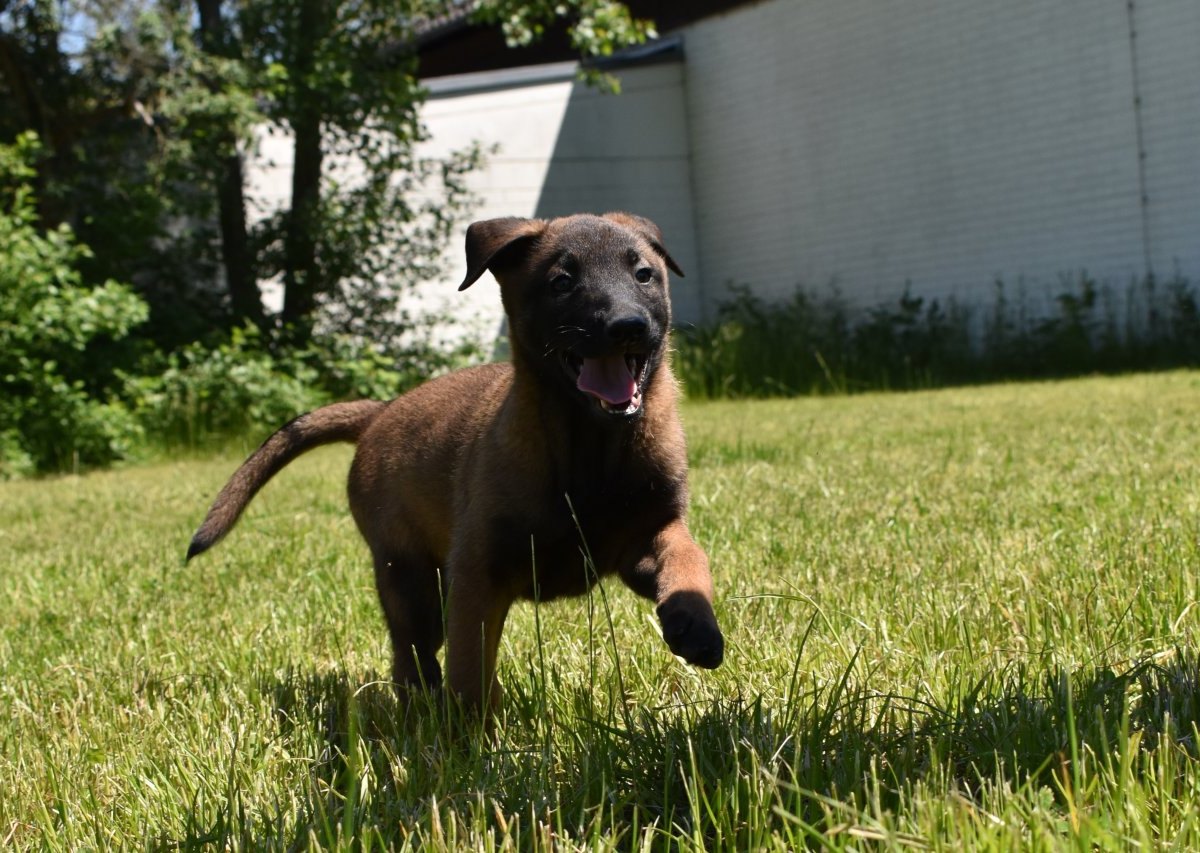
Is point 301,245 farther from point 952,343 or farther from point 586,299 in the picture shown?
point 586,299

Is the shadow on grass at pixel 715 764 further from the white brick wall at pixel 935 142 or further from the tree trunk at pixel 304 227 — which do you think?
the white brick wall at pixel 935 142

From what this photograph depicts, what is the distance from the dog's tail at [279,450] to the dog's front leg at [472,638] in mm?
850

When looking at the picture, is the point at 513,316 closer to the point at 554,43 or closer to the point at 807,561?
the point at 807,561

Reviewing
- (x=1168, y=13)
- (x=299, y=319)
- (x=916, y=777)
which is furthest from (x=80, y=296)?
(x=1168, y=13)

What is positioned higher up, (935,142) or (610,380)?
(935,142)

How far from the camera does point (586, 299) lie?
3.10 m

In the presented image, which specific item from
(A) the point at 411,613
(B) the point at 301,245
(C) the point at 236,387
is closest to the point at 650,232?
(A) the point at 411,613

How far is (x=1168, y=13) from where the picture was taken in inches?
550

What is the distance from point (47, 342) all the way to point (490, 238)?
29.2 feet

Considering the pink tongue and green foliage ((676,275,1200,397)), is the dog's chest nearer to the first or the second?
the pink tongue

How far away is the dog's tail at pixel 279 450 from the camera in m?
3.55

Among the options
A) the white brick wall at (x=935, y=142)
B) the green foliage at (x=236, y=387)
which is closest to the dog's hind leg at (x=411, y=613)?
the green foliage at (x=236, y=387)

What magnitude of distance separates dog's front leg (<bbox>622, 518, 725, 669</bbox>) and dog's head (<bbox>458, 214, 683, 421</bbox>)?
0.32m

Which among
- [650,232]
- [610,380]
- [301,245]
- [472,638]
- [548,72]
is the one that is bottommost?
[472,638]
